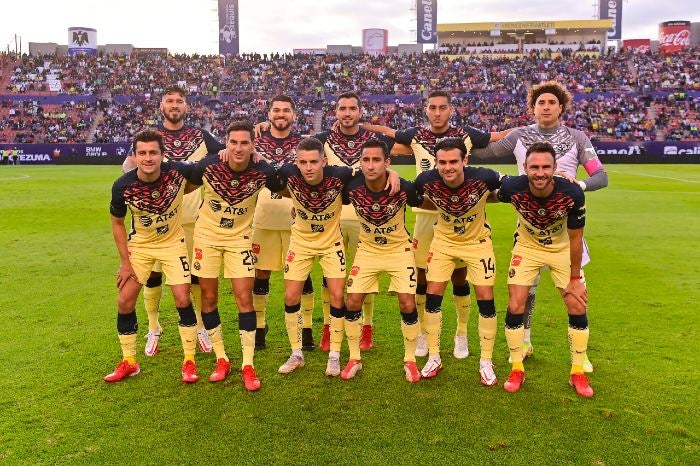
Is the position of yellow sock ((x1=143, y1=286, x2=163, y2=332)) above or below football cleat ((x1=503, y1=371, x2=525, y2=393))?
above

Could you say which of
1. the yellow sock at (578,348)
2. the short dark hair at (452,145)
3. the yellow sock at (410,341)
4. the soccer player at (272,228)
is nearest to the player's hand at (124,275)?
the soccer player at (272,228)

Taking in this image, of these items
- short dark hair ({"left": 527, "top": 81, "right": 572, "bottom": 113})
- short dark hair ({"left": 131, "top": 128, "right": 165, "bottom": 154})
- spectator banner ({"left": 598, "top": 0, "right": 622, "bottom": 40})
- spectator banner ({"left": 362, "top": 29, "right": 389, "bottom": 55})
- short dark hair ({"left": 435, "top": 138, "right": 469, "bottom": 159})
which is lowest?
short dark hair ({"left": 435, "top": 138, "right": 469, "bottom": 159})

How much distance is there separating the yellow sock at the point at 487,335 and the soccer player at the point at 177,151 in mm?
2893

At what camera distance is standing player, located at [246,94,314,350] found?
6305mm

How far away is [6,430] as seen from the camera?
169 inches

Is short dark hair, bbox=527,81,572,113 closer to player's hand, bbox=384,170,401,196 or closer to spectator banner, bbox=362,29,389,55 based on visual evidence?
player's hand, bbox=384,170,401,196

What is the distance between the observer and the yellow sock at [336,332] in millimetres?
5621

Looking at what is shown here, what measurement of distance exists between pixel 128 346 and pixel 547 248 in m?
4.01

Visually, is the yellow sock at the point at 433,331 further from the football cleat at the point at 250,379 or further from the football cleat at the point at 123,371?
the football cleat at the point at 123,371

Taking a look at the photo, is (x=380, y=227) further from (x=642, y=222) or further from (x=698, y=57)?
(x=698, y=57)

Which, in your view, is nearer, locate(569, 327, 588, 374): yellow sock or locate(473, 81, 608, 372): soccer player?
locate(569, 327, 588, 374): yellow sock

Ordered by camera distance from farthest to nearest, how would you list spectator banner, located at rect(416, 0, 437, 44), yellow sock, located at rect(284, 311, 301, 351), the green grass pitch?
1. spectator banner, located at rect(416, 0, 437, 44)
2. yellow sock, located at rect(284, 311, 301, 351)
3. the green grass pitch

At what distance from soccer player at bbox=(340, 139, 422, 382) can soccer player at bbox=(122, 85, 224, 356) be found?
1.75 meters

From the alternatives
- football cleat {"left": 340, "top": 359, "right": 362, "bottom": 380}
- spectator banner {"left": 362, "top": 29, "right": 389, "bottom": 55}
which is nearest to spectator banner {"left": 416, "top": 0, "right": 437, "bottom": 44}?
spectator banner {"left": 362, "top": 29, "right": 389, "bottom": 55}
